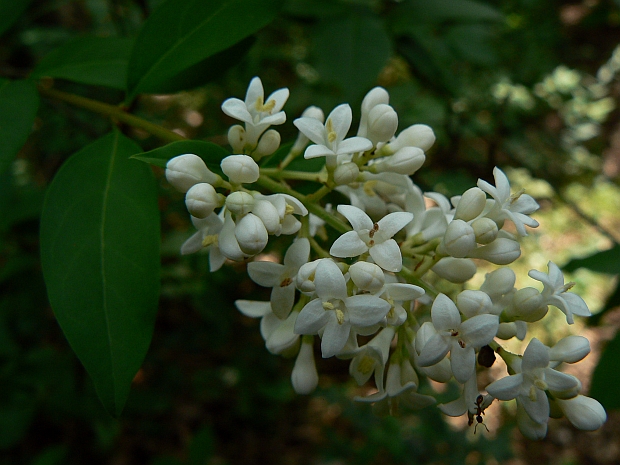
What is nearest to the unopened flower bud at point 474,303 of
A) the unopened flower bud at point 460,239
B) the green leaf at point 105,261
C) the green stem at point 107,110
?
the unopened flower bud at point 460,239

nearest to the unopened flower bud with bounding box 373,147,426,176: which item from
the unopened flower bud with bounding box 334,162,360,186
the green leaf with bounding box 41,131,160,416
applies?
the unopened flower bud with bounding box 334,162,360,186

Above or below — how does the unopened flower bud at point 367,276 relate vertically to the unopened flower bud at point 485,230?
below

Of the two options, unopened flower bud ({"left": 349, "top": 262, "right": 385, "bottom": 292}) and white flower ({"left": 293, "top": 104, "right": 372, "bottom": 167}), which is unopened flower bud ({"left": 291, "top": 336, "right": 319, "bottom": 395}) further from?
white flower ({"left": 293, "top": 104, "right": 372, "bottom": 167})

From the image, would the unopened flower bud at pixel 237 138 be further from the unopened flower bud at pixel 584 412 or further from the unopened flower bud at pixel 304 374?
the unopened flower bud at pixel 584 412

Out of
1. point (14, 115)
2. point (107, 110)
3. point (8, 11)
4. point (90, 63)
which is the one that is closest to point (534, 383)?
point (107, 110)

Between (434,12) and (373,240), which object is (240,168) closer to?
(373,240)

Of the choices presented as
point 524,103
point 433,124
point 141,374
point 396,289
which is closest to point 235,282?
point 433,124

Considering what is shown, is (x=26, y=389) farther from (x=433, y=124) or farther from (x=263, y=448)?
(x=433, y=124)

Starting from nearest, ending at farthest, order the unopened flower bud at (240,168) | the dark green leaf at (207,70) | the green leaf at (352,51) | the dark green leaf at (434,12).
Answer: the unopened flower bud at (240,168) < the dark green leaf at (207,70) < the green leaf at (352,51) < the dark green leaf at (434,12)
